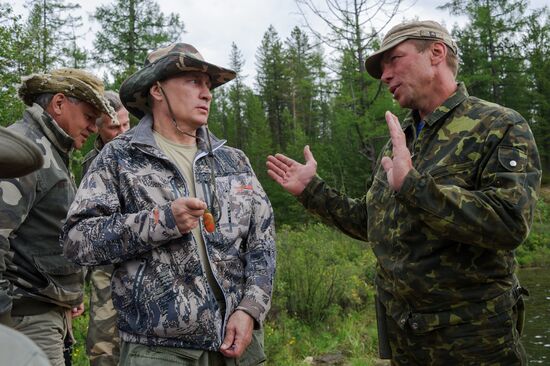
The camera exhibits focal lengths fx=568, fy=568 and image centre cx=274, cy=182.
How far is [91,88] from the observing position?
3467 millimetres

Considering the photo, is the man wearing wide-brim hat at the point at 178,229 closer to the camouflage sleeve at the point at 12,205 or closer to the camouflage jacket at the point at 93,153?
the camouflage sleeve at the point at 12,205

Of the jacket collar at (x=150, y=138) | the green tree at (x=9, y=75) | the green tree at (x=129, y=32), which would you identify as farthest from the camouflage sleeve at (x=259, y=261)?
the green tree at (x=129, y=32)

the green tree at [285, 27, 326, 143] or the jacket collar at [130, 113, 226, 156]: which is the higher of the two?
the green tree at [285, 27, 326, 143]

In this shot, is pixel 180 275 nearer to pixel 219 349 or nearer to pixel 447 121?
pixel 219 349

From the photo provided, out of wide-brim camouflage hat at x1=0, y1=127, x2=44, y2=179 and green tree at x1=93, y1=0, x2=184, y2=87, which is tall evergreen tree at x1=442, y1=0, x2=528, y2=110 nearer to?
green tree at x1=93, y1=0, x2=184, y2=87

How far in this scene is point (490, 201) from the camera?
270cm

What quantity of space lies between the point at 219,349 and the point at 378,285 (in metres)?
1.15

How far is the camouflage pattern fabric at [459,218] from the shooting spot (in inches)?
107

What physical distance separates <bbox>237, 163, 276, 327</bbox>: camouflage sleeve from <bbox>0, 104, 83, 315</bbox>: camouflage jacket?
3.71 ft

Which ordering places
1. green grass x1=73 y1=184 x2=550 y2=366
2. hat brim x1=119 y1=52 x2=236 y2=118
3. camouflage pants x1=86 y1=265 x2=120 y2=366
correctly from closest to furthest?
hat brim x1=119 y1=52 x2=236 y2=118
camouflage pants x1=86 y1=265 x2=120 y2=366
green grass x1=73 y1=184 x2=550 y2=366

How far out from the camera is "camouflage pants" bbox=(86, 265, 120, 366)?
4.02 m

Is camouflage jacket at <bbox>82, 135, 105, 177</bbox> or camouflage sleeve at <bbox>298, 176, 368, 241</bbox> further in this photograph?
camouflage jacket at <bbox>82, 135, 105, 177</bbox>

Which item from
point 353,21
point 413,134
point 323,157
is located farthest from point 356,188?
point 413,134

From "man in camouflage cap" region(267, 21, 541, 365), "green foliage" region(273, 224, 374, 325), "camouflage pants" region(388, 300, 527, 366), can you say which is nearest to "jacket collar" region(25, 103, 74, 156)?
"man in camouflage cap" region(267, 21, 541, 365)
